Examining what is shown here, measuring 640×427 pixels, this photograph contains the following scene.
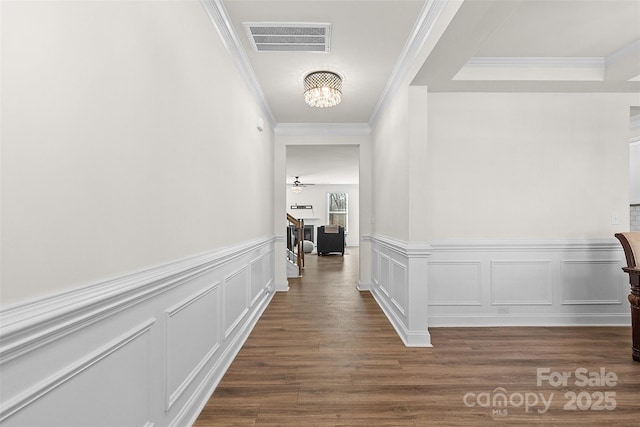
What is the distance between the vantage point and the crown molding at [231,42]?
1.98m

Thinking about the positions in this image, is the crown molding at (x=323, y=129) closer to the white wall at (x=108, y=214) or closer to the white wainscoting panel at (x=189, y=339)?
the white wall at (x=108, y=214)

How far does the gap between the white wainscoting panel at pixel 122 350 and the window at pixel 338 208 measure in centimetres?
973

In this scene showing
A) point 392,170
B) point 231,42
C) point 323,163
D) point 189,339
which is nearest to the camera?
point 189,339

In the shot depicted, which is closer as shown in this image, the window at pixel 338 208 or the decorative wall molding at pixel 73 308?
the decorative wall molding at pixel 73 308

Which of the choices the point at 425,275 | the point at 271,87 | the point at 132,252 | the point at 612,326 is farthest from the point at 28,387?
the point at 612,326

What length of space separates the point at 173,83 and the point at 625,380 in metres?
3.43

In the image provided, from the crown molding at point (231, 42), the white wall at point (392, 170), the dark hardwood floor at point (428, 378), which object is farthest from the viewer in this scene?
the white wall at point (392, 170)

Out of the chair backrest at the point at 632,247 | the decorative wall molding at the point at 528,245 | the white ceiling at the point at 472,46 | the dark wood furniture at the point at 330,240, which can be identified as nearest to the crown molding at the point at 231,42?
the white ceiling at the point at 472,46

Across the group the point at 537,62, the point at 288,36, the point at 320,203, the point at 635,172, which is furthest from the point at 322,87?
the point at 320,203

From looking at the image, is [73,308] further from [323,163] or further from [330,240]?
[330,240]

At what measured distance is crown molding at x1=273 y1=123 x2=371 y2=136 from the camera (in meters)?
4.68

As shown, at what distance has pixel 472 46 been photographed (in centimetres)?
215

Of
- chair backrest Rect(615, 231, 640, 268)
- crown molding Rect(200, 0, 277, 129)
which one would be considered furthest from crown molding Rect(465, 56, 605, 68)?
crown molding Rect(200, 0, 277, 129)

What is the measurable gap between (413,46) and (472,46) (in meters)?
0.50
